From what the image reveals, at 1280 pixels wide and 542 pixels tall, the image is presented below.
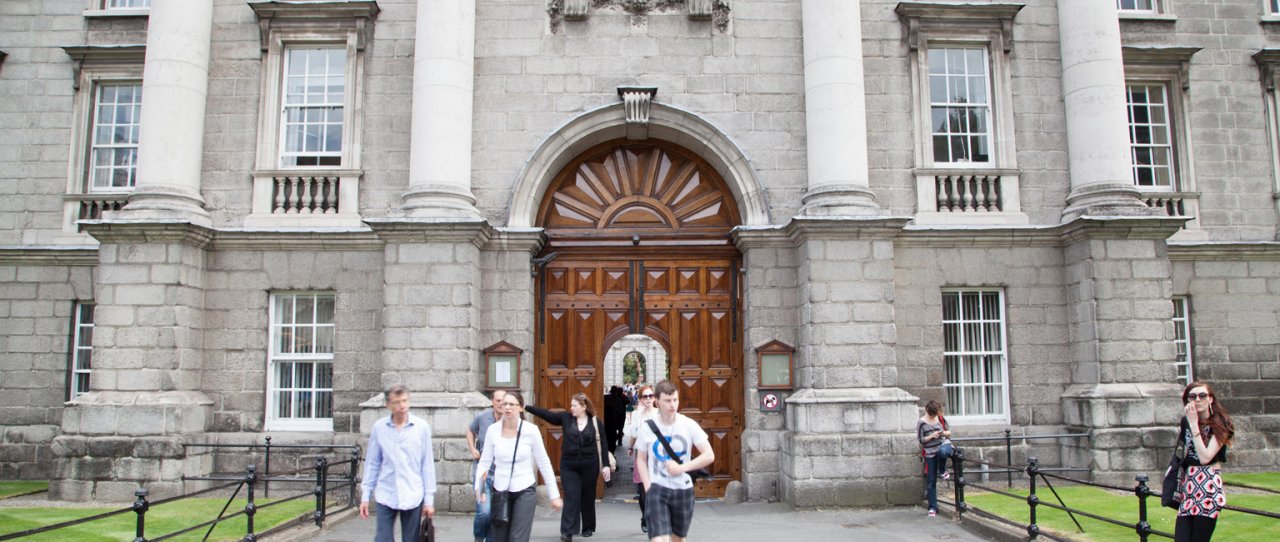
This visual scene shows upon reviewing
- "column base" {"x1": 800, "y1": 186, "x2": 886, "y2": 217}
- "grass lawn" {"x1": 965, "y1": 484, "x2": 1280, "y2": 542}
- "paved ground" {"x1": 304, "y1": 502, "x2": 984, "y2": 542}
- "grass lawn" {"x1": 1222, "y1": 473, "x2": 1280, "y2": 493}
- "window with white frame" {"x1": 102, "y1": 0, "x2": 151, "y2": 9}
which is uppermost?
"window with white frame" {"x1": 102, "y1": 0, "x2": 151, "y2": 9}

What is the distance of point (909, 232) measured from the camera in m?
14.0

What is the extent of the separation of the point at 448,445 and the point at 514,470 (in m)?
5.14

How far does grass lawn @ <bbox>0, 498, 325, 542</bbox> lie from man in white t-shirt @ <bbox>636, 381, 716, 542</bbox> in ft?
17.2

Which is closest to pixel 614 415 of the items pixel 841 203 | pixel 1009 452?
pixel 841 203

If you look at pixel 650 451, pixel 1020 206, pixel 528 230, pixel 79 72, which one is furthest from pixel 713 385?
pixel 79 72

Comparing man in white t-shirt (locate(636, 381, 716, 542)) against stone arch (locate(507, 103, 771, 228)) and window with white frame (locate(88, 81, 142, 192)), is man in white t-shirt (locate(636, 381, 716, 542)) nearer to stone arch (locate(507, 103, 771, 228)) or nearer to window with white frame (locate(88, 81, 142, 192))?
stone arch (locate(507, 103, 771, 228))

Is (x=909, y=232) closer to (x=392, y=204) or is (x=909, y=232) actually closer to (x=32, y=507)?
(x=392, y=204)

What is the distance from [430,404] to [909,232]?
7.88 meters

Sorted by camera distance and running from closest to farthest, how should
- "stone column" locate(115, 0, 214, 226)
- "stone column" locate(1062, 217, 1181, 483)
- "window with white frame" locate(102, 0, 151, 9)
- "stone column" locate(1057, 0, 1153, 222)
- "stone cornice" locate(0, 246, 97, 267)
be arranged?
"stone column" locate(1062, 217, 1181, 483)
"stone column" locate(115, 0, 214, 226)
"stone column" locate(1057, 0, 1153, 222)
"stone cornice" locate(0, 246, 97, 267)
"window with white frame" locate(102, 0, 151, 9)

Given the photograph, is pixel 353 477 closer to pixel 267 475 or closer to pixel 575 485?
pixel 267 475

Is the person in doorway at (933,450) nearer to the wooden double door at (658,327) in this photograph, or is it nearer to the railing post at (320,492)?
the wooden double door at (658,327)

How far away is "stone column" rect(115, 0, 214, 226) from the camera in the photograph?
13.5 meters

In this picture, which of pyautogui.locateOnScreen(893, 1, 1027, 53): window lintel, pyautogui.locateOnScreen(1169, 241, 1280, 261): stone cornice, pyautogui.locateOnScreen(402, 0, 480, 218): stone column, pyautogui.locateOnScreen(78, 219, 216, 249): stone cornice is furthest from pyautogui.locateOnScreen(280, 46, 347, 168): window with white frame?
pyautogui.locateOnScreen(1169, 241, 1280, 261): stone cornice

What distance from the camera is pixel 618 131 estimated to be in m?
14.5
